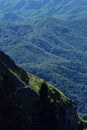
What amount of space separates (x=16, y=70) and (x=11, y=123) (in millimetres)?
30326

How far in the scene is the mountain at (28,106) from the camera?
46375mm

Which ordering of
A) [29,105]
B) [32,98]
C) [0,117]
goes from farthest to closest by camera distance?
[32,98] < [29,105] < [0,117]

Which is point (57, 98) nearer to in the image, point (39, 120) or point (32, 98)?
point (32, 98)

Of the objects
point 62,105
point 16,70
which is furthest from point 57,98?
point 16,70

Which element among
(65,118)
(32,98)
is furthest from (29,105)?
(65,118)

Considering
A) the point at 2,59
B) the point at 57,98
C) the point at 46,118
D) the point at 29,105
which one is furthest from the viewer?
the point at 57,98

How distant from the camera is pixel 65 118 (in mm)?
75312

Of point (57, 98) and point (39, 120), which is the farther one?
point (57, 98)

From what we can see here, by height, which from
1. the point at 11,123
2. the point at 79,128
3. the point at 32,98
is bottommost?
the point at 79,128

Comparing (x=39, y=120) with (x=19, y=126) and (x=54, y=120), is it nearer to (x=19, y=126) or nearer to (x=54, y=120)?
(x=54, y=120)

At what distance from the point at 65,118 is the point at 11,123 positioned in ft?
99.4

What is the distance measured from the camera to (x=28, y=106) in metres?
59.0

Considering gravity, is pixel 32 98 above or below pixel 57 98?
above

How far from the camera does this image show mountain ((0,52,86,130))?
46.4 m
